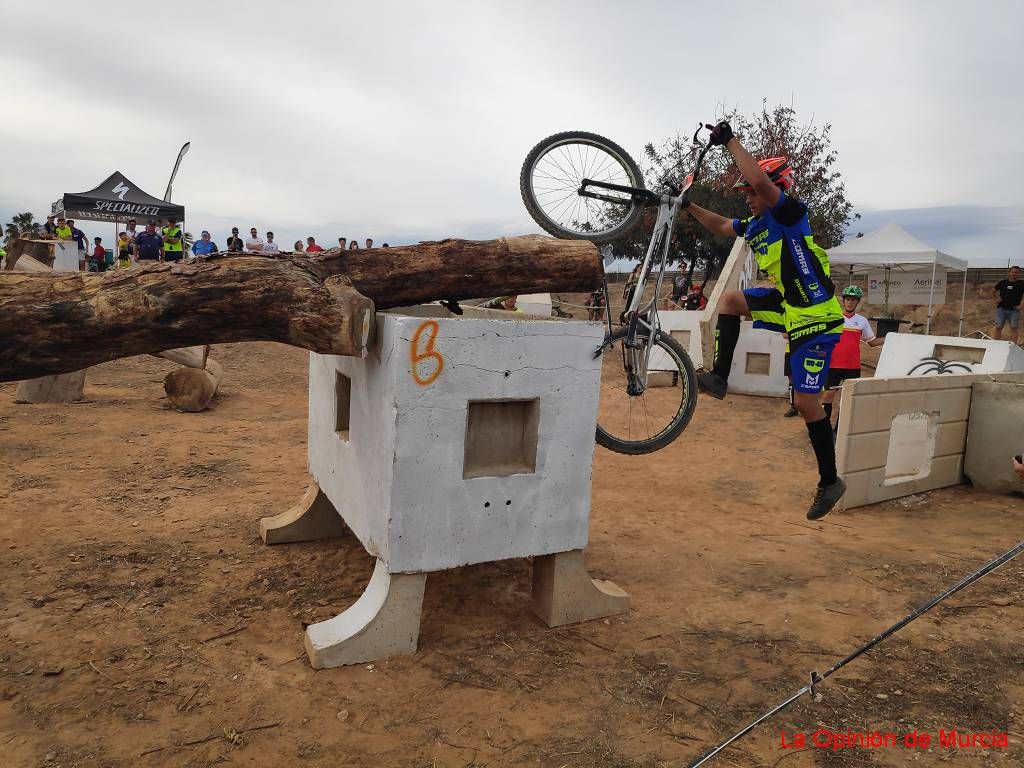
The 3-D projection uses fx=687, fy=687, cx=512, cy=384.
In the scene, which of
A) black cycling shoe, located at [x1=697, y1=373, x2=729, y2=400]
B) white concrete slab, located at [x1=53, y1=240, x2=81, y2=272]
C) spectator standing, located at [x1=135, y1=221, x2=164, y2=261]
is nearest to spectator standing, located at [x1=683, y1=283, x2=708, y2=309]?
black cycling shoe, located at [x1=697, y1=373, x2=729, y2=400]

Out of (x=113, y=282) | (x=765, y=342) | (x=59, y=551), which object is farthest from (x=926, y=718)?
(x=765, y=342)

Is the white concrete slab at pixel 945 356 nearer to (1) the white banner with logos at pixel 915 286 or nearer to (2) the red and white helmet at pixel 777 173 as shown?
(2) the red and white helmet at pixel 777 173

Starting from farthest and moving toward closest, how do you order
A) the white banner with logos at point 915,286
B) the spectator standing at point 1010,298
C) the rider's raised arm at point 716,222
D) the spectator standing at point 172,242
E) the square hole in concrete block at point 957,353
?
the white banner with logos at point 915,286, the spectator standing at point 172,242, the spectator standing at point 1010,298, the square hole in concrete block at point 957,353, the rider's raised arm at point 716,222

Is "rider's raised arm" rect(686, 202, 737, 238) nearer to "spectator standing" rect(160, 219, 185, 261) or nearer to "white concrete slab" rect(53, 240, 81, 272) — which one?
"spectator standing" rect(160, 219, 185, 261)

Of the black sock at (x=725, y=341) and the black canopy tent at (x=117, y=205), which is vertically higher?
the black canopy tent at (x=117, y=205)

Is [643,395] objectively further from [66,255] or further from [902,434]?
[66,255]

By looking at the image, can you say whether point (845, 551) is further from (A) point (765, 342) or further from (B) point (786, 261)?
(A) point (765, 342)

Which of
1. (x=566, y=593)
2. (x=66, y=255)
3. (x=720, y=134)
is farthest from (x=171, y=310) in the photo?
(x=66, y=255)

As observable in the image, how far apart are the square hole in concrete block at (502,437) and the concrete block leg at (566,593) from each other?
→ 65 cm

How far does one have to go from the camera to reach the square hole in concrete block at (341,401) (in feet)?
15.1

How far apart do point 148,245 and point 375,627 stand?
14.9 m

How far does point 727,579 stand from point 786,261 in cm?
237

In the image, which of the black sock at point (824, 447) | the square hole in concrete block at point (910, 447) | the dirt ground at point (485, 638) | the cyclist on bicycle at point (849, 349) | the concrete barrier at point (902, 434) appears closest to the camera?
the dirt ground at point (485, 638)

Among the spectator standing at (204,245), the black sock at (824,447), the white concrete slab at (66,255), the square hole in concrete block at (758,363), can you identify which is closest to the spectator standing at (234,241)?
the spectator standing at (204,245)
